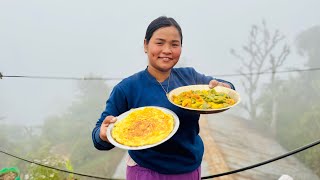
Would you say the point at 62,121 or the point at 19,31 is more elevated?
the point at 62,121

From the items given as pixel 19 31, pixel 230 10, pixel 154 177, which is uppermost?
pixel 154 177

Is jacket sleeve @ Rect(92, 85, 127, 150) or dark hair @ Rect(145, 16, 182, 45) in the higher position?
dark hair @ Rect(145, 16, 182, 45)

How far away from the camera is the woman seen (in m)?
1.42

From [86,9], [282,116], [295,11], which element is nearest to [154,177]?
[282,116]

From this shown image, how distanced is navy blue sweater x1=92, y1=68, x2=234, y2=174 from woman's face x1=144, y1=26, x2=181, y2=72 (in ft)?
0.31

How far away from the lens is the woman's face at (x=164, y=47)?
1.42 metres

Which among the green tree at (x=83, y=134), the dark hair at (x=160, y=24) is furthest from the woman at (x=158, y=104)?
the green tree at (x=83, y=134)

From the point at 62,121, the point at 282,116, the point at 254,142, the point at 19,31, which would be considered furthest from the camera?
the point at 19,31

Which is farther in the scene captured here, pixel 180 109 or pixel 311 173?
pixel 311 173

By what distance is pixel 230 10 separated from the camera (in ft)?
362

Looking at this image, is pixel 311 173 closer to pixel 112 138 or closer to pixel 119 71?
pixel 112 138

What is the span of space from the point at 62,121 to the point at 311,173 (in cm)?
1573

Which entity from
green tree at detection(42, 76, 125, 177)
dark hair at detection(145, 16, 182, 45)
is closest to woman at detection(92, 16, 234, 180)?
dark hair at detection(145, 16, 182, 45)

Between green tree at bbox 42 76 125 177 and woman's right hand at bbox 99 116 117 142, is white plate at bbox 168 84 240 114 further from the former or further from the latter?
green tree at bbox 42 76 125 177
